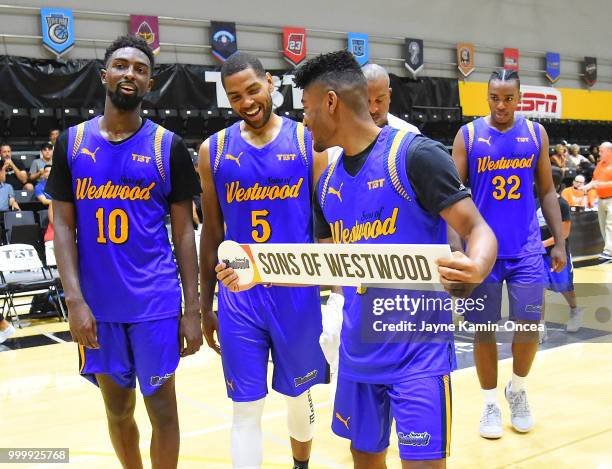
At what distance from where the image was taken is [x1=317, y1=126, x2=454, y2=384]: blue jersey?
7.13 ft

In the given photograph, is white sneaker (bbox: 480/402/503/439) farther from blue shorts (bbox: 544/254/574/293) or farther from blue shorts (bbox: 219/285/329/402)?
blue shorts (bbox: 544/254/574/293)

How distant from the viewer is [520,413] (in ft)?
13.7

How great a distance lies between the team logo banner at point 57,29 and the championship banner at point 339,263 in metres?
12.1

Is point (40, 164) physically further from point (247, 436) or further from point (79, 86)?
point (247, 436)

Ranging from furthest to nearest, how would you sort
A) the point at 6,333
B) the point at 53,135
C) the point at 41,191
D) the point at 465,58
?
the point at 465,58 → the point at 53,135 → the point at 41,191 → the point at 6,333

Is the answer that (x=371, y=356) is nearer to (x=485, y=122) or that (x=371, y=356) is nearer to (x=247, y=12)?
(x=485, y=122)

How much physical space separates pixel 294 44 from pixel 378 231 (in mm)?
14577

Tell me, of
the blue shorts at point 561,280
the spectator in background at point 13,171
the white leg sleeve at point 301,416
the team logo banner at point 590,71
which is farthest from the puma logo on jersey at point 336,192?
the team logo banner at point 590,71

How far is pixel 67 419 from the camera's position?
4.80 m

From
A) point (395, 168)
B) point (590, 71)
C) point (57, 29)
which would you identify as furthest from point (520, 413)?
point (590, 71)

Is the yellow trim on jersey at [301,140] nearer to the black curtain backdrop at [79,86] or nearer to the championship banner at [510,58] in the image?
the black curtain backdrop at [79,86]

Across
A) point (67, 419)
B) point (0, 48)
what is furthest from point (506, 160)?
point (0, 48)

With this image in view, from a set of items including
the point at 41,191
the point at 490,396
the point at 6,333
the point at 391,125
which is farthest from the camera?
the point at 41,191

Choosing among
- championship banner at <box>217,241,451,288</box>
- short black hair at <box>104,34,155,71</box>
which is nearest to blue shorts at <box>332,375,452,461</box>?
championship banner at <box>217,241,451,288</box>
